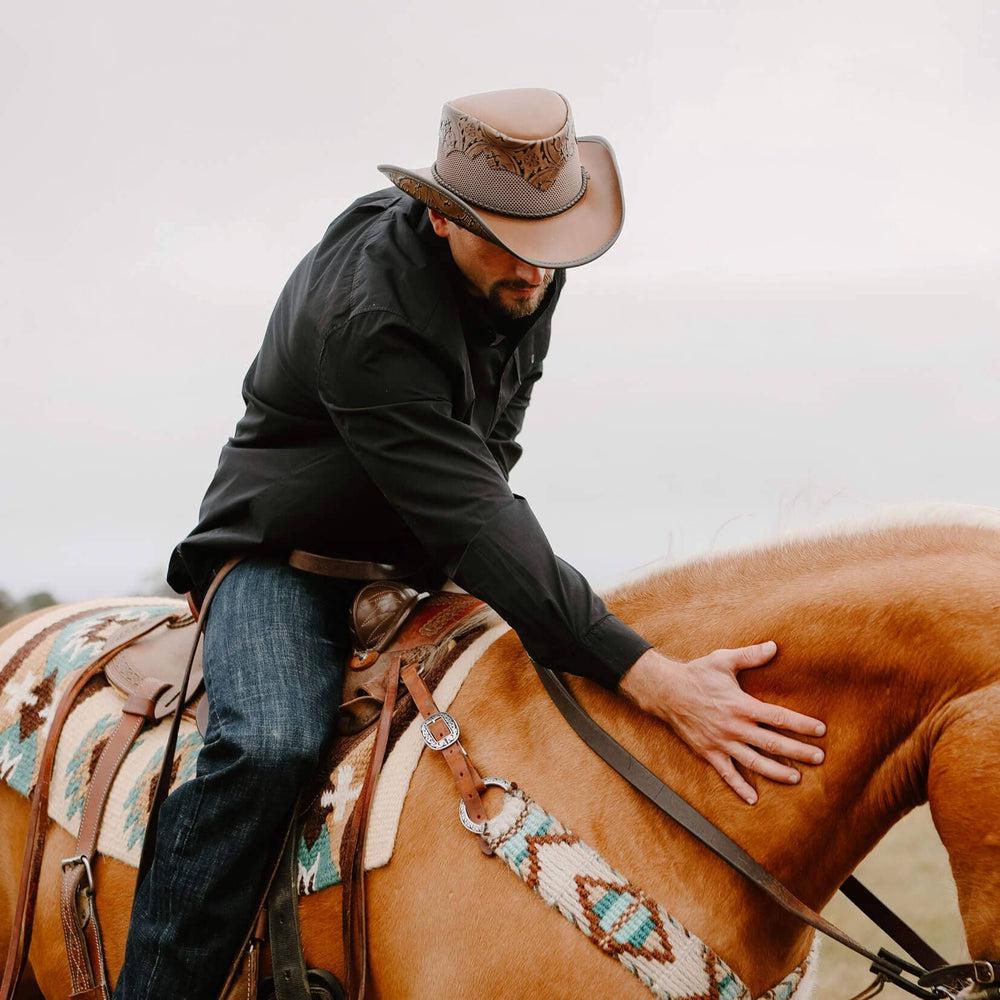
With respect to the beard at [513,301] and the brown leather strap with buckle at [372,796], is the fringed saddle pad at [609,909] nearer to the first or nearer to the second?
the brown leather strap with buckle at [372,796]

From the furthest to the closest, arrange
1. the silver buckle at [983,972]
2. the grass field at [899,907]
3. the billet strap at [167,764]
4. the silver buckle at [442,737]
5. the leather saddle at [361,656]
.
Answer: the grass field at [899,907] → the billet strap at [167,764] → the leather saddle at [361,656] → the silver buckle at [442,737] → the silver buckle at [983,972]

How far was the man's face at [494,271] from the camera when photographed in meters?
2.81

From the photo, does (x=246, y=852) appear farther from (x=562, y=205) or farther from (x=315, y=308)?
(x=562, y=205)

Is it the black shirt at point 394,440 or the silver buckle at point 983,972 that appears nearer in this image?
the silver buckle at point 983,972

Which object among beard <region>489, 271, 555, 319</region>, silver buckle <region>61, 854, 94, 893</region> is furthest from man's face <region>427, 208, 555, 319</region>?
silver buckle <region>61, 854, 94, 893</region>

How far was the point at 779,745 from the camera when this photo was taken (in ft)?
7.86

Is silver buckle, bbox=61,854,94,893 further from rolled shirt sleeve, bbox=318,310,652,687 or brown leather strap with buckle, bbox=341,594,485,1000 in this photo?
rolled shirt sleeve, bbox=318,310,652,687

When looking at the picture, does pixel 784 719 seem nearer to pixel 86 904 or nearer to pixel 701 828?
pixel 701 828

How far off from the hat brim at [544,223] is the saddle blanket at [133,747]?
112cm

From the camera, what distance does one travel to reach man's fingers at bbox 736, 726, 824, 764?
2.37 m

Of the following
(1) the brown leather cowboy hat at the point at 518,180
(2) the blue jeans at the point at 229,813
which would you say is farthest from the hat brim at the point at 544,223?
(2) the blue jeans at the point at 229,813

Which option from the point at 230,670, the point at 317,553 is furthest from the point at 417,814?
the point at 317,553

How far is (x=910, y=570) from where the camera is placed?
7.82 feet

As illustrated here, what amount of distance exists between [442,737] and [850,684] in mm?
1035
